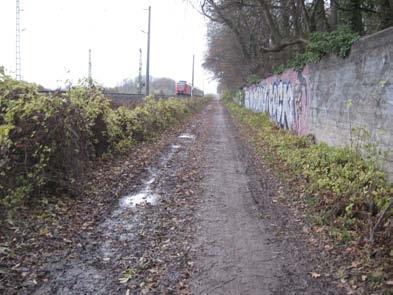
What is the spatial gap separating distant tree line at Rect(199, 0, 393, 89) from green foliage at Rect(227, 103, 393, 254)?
5034 millimetres

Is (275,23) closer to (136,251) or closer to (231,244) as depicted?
(231,244)

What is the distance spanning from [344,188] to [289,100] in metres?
11.6

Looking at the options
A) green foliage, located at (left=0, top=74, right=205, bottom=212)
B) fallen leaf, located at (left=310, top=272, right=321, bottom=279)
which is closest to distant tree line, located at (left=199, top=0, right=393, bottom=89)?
green foliage, located at (left=0, top=74, right=205, bottom=212)

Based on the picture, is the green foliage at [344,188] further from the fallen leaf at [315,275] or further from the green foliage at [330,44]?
the green foliage at [330,44]

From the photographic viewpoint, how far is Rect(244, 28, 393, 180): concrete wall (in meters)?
8.02

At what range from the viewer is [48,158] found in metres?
7.48

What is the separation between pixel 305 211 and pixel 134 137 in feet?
29.5

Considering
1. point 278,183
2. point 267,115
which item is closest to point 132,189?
point 278,183

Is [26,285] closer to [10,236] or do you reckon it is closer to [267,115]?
[10,236]

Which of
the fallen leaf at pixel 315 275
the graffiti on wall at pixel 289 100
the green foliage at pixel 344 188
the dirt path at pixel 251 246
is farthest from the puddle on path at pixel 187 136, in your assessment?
the fallen leaf at pixel 315 275

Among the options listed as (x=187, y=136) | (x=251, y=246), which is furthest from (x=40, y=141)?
(x=187, y=136)

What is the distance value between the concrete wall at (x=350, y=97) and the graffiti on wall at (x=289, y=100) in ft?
0.10

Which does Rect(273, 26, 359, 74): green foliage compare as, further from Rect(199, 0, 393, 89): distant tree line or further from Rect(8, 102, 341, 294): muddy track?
Rect(8, 102, 341, 294): muddy track

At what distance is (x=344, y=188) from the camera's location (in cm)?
736
